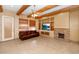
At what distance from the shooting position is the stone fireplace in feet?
21.1

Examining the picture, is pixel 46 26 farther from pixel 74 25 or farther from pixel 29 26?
pixel 74 25

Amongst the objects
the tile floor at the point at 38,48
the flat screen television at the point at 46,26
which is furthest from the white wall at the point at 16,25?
the flat screen television at the point at 46,26

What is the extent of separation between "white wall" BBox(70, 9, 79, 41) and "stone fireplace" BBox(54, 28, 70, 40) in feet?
1.10

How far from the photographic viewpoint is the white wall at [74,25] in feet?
19.1

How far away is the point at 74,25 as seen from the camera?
6004mm

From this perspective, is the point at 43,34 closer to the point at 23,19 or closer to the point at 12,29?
the point at 23,19

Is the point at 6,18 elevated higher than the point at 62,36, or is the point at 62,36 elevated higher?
the point at 6,18

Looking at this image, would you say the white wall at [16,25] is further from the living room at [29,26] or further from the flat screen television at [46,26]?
the flat screen television at [46,26]

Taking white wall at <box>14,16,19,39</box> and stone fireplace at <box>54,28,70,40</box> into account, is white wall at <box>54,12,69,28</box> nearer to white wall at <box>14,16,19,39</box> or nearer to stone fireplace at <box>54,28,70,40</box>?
stone fireplace at <box>54,28,70,40</box>

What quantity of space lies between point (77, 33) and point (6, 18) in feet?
18.8

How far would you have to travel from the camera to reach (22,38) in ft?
21.7

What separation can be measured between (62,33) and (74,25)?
1.34m

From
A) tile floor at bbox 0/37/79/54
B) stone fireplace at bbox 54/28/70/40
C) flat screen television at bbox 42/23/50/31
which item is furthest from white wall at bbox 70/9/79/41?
flat screen television at bbox 42/23/50/31
